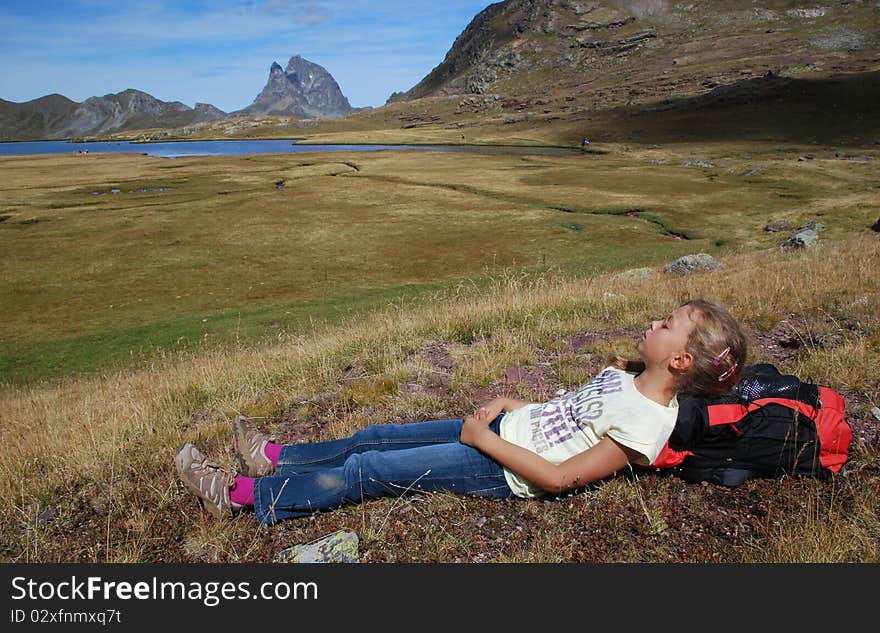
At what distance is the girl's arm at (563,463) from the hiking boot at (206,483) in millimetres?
2109

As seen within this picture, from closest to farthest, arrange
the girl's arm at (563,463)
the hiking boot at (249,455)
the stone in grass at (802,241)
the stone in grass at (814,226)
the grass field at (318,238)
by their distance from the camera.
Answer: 1. the girl's arm at (563,463)
2. the hiking boot at (249,455)
3. the grass field at (318,238)
4. the stone in grass at (802,241)
5. the stone in grass at (814,226)

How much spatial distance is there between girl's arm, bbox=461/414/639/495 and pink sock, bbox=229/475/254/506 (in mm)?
1967

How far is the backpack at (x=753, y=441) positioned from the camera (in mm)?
4020

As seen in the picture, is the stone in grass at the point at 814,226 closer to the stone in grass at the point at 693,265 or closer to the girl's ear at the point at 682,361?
the stone in grass at the point at 693,265

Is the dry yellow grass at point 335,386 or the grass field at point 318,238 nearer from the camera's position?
the dry yellow grass at point 335,386

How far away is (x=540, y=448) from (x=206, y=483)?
2.62m

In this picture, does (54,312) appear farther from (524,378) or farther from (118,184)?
(118,184)

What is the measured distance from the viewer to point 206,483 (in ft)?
13.1

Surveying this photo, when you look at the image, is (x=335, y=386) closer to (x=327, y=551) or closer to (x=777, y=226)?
(x=327, y=551)

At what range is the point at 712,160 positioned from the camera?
219 feet

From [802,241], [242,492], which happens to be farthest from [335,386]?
[802,241]

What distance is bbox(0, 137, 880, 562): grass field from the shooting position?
3766 millimetres

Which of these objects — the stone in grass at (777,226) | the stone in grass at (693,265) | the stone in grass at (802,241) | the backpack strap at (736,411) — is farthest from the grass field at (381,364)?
the stone in grass at (802,241)

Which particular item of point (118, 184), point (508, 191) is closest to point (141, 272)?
point (508, 191)
